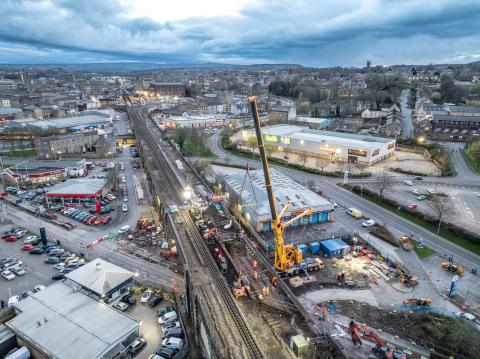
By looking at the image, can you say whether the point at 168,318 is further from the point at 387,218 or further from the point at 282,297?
the point at 387,218

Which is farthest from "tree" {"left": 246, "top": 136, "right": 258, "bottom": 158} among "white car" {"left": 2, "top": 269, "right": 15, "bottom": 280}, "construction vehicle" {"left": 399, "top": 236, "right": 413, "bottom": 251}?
"white car" {"left": 2, "top": 269, "right": 15, "bottom": 280}

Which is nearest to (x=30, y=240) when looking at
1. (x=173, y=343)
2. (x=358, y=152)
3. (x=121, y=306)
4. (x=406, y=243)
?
(x=121, y=306)

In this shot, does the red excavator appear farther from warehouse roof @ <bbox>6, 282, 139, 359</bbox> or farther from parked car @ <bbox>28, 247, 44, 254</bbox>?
parked car @ <bbox>28, 247, 44, 254</bbox>

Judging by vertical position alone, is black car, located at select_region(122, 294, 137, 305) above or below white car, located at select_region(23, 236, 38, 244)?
below

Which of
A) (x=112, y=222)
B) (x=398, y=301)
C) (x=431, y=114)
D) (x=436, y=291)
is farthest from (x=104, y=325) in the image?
(x=431, y=114)

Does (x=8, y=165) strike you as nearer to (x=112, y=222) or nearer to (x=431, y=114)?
(x=112, y=222)

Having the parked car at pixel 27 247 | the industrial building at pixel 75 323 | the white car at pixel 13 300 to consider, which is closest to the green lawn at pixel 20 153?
the parked car at pixel 27 247
